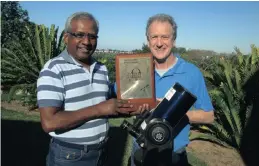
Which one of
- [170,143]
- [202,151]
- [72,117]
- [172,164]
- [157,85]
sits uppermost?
[157,85]

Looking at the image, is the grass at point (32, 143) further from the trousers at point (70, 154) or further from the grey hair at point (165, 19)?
the grey hair at point (165, 19)

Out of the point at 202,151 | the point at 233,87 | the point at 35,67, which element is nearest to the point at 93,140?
the point at 202,151

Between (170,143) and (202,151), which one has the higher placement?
(170,143)

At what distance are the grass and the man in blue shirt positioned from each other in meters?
3.32

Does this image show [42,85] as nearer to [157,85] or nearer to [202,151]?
[157,85]

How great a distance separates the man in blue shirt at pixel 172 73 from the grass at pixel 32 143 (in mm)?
3323

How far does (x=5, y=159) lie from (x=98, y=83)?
3.99 m

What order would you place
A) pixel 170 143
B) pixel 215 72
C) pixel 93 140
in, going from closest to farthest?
pixel 170 143
pixel 93 140
pixel 215 72

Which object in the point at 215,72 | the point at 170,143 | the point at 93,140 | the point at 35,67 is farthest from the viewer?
the point at 35,67

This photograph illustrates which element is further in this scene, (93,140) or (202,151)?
(202,151)

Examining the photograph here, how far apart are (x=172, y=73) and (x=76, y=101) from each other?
0.94m

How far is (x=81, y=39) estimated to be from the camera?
2559mm

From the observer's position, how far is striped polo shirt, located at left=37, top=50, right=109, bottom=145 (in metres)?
2.30

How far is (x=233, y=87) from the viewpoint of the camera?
23.6ft
